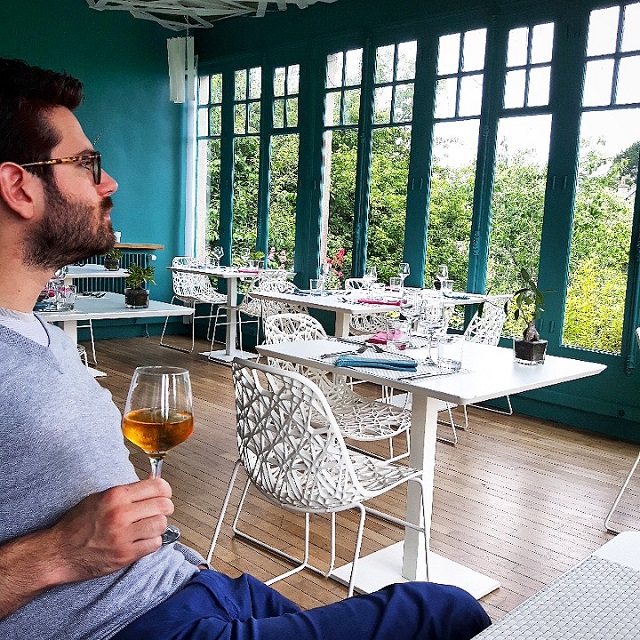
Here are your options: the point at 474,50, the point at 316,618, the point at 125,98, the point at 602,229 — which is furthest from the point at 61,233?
the point at 125,98

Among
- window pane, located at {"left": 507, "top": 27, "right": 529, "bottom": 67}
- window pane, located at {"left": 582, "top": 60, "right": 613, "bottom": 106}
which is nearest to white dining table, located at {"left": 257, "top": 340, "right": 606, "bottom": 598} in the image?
window pane, located at {"left": 582, "top": 60, "right": 613, "bottom": 106}

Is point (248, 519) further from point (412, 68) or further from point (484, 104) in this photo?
point (412, 68)

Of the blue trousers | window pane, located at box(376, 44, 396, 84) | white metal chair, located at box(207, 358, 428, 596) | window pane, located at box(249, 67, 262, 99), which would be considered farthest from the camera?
window pane, located at box(249, 67, 262, 99)

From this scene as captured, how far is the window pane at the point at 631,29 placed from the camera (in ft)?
16.3

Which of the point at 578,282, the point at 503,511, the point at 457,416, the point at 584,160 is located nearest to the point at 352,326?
the point at 457,416

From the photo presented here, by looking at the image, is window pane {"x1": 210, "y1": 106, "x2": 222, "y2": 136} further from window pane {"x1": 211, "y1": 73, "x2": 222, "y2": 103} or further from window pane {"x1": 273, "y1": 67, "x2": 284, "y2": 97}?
window pane {"x1": 273, "y1": 67, "x2": 284, "y2": 97}

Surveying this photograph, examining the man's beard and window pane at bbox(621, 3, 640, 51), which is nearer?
the man's beard

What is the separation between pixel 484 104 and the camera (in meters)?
5.82

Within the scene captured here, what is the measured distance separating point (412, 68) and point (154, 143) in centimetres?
340

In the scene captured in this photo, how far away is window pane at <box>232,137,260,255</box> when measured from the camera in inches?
317

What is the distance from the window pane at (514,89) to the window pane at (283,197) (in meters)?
2.47

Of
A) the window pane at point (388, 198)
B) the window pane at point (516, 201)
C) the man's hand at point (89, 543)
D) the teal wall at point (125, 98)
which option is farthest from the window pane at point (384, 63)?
the man's hand at point (89, 543)

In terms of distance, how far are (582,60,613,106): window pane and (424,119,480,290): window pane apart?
3.09ft

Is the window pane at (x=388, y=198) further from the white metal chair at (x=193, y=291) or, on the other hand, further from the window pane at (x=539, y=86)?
the white metal chair at (x=193, y=291)
